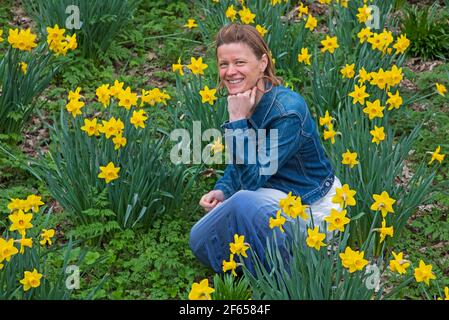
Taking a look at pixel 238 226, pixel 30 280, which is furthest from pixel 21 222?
pixel 238 226

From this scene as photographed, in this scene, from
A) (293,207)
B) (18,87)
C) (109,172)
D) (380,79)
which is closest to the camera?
(293,207)

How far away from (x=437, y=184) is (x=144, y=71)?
92.7 inches

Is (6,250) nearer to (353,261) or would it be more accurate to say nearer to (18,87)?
(353,261)

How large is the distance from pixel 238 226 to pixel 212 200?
0.26 meters

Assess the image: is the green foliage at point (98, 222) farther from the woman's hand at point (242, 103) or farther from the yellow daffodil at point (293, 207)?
the yellow daffodil at point (293, 207)

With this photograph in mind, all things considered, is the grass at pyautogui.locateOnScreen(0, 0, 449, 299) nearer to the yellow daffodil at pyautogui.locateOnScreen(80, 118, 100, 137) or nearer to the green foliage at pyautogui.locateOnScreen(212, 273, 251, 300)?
the green foliage at pyautogui.locateOnScreen(212, 273, 251, 300)

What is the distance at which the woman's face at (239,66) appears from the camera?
137 inches

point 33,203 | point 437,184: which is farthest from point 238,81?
point 437,184

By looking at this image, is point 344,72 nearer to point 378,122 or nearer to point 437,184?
point 378,122

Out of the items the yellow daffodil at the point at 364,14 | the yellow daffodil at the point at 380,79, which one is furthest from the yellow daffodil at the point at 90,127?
the yellow daffodil at the point at 364,14

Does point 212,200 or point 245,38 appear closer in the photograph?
point 245,38

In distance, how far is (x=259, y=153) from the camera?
3418mm
